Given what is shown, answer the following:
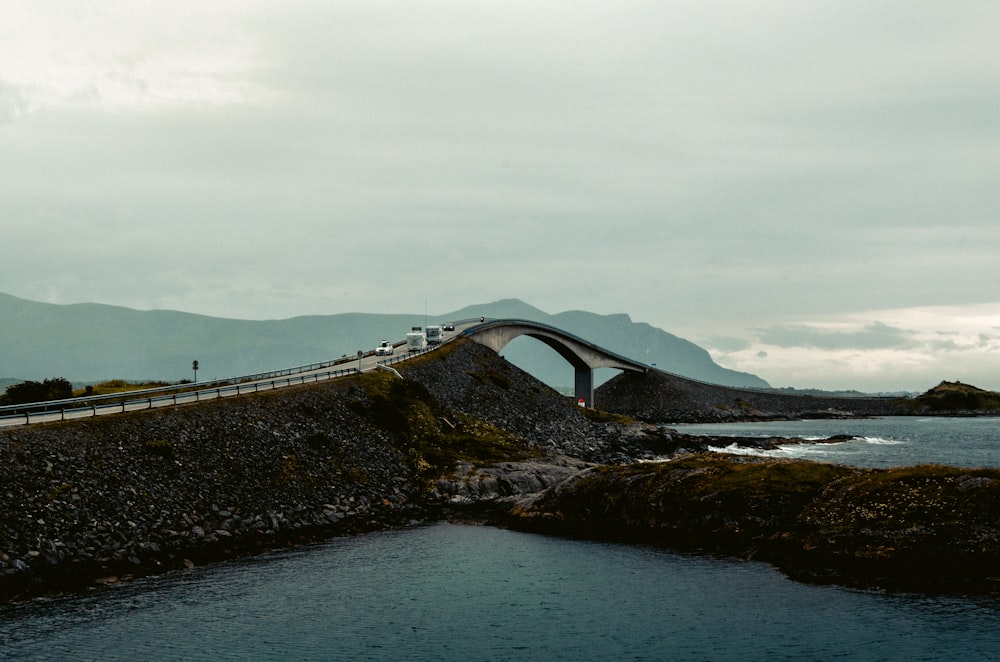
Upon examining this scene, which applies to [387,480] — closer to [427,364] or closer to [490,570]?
[490,570]

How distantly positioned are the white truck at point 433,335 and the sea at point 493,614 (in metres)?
84.4

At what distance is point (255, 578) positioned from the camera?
41.9 m

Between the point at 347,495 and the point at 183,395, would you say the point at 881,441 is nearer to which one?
the point at 347,495

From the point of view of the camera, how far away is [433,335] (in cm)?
13425

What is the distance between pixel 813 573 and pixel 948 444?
342ft

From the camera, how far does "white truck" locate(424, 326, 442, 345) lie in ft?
434

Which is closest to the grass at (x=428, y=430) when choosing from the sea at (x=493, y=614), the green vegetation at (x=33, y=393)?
the sea at (x=493, y=614)

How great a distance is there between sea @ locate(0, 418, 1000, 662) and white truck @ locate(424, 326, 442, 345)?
8439cm

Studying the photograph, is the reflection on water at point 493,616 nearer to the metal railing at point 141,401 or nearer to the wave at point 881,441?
the metal railing at point 141,401

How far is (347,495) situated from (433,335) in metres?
72.4

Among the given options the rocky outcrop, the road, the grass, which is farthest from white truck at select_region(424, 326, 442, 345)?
the rocky outcrop

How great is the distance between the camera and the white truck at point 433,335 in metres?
132

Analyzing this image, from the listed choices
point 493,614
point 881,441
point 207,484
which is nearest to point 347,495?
point 207,484

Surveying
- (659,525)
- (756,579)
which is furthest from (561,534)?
(756,579)
